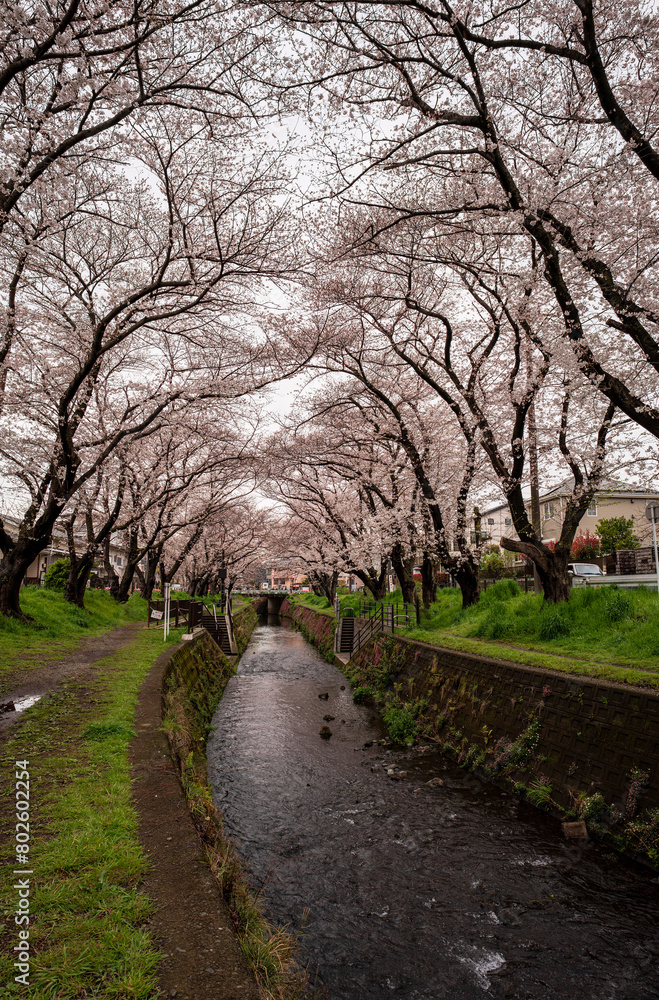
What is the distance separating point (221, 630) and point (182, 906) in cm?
2480

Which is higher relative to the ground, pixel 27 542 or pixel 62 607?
pixel 27 542

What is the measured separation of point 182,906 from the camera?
343 centimetres

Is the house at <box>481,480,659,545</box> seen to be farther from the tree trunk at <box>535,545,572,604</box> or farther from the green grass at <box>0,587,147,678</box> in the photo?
the green grass at <box>0,587,147,678</box>

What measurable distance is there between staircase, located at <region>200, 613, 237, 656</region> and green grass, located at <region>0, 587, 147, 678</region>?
393 centimetres

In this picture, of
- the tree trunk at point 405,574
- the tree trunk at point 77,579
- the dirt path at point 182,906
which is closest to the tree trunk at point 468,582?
the tree trunk at point 405,574

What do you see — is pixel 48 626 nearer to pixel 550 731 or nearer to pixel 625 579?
pixel 550 731

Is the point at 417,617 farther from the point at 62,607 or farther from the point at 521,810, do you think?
the point at 62,607

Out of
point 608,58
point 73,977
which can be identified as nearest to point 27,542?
point 73,977

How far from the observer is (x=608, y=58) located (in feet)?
23.0

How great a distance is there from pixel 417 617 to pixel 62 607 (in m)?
12.6

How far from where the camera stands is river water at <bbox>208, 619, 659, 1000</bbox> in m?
4.71

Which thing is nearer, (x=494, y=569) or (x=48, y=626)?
(x=48, y=626)

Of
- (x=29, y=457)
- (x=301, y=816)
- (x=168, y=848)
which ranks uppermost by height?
(x=29, y=457)

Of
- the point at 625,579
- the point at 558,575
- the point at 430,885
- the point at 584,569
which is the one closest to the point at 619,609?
the point at 558,575
